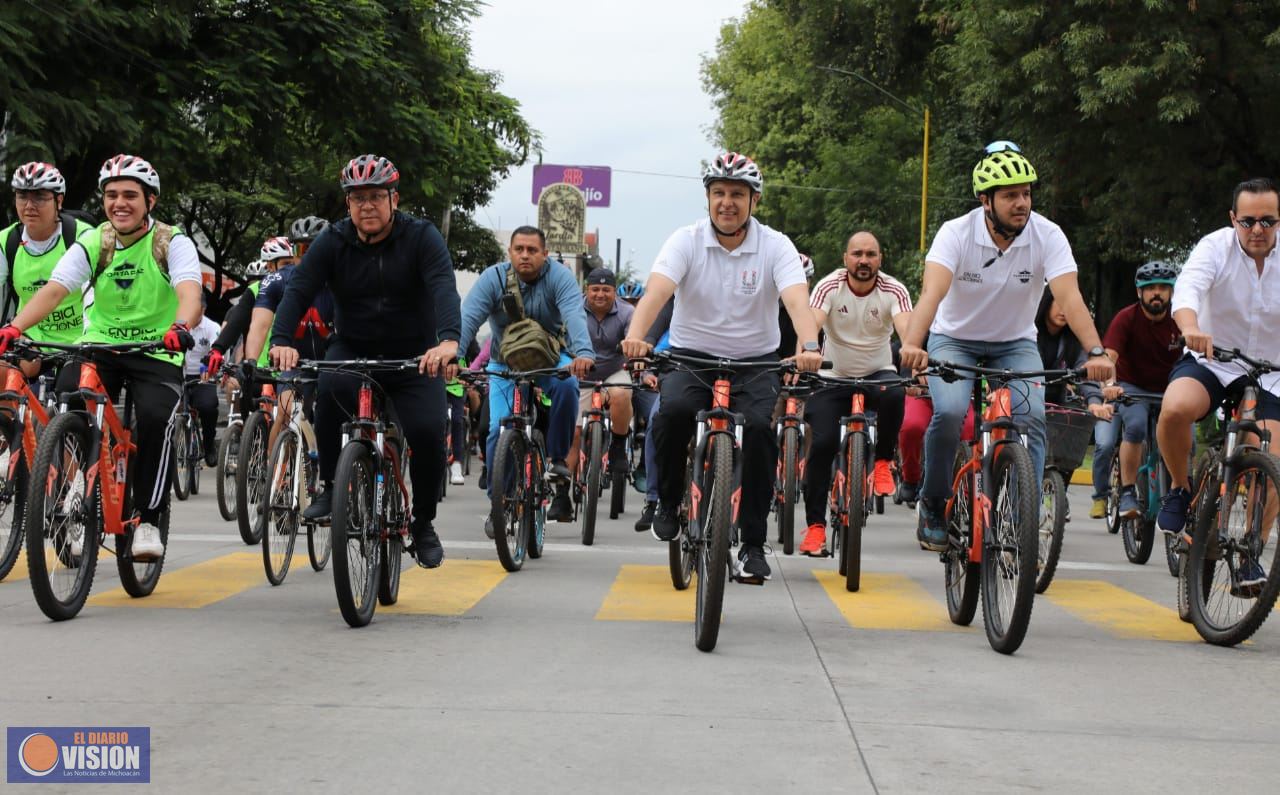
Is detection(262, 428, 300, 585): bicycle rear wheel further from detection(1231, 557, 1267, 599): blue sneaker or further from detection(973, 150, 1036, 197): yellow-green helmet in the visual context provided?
detection(1231, 557, 1267, 599): blue sneaker

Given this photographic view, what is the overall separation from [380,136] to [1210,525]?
64.9 ft

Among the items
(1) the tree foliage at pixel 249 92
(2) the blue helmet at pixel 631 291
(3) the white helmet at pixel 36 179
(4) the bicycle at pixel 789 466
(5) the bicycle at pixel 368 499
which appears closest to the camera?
(5) the bicycle at pixel 368 499

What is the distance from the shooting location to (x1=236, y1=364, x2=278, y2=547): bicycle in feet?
33.9

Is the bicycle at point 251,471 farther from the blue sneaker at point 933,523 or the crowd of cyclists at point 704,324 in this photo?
the blue sneaker at point 933,523

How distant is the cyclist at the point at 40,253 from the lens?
9.12m

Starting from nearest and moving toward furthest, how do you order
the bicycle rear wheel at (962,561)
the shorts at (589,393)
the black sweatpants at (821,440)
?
1. the bicycle rear wheel at (962,561)
2. the black sweatpants at (821,440)
3. the shorts at (589,393)

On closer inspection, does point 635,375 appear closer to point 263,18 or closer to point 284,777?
point 284,777

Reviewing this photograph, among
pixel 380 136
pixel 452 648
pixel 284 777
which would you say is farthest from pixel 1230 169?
pixel 284 777

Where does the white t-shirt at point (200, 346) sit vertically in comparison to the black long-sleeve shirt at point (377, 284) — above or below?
below

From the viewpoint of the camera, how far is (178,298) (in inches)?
308

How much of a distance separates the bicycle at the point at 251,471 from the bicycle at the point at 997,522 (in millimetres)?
4405

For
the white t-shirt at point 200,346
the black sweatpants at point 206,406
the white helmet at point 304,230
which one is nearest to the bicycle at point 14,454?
the white helmet at point 304,230

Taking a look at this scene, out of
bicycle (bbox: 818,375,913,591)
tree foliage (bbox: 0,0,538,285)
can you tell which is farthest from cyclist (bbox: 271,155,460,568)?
tree foliage (bbox: 0,0,538,285)

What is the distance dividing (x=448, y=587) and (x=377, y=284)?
176 centimetres
